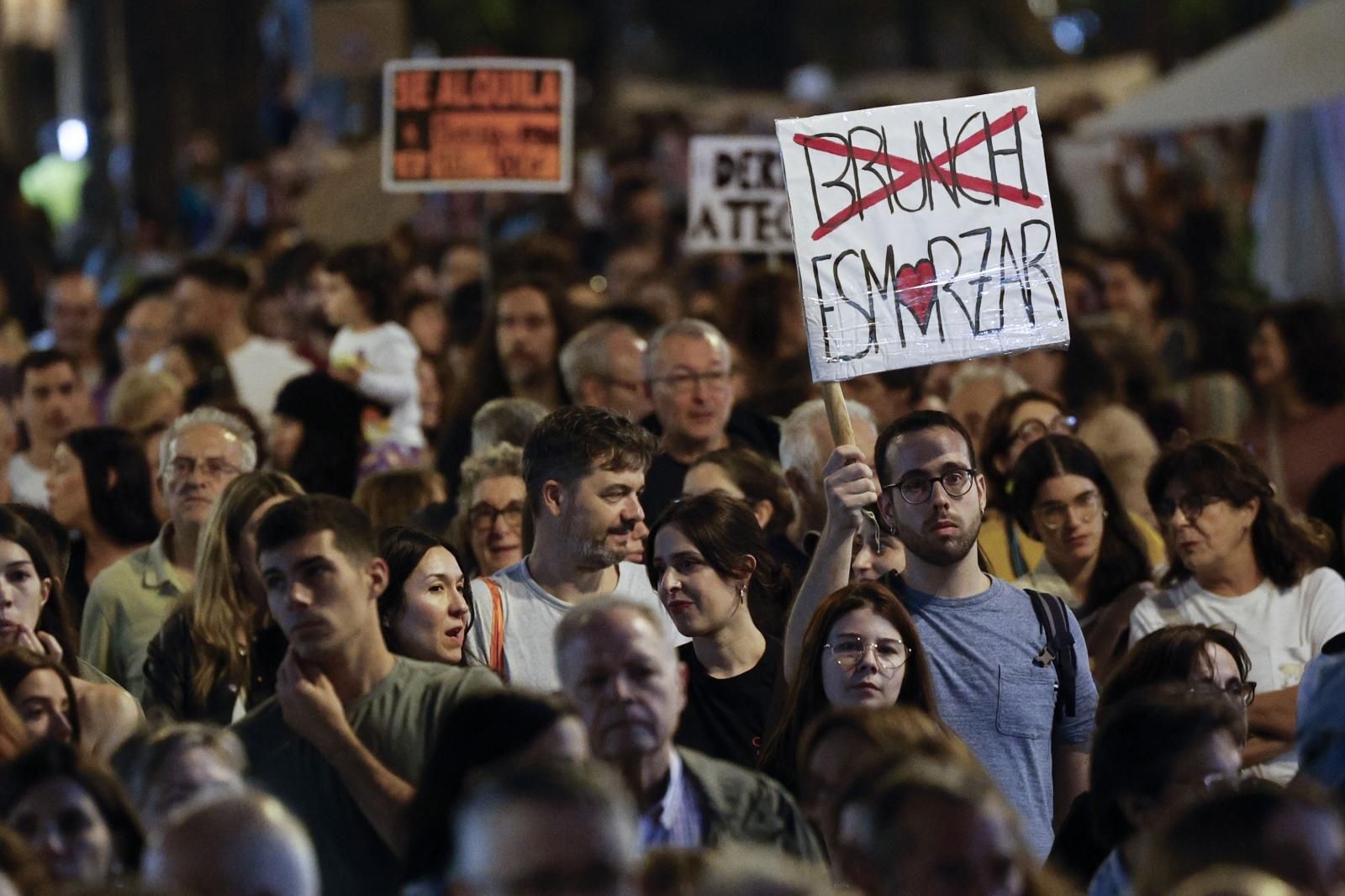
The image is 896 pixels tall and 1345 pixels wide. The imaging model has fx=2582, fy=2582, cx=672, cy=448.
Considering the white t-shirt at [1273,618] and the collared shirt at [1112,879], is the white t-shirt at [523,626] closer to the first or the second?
the white t-shirt at [1273,618]

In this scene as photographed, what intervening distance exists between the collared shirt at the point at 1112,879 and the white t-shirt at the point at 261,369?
8079 mm

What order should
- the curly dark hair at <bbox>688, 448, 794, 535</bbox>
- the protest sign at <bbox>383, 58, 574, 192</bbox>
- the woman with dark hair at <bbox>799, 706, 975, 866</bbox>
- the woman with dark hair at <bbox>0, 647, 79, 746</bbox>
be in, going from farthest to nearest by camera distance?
1. the protest sign at <bbox>383, 58, 574, 192</bbox>
2. the curly dark hair at <bbox>688, 448, 794, 535</bbox>
3. the woman with dark hair at <bbox>0, 647, 79, 746</bbox>
4. the woman with dark hair at <bbox>799, 706, 975, 866</bbox>

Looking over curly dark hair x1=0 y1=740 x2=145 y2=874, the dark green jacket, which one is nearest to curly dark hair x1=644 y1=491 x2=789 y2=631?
the dark green jacket

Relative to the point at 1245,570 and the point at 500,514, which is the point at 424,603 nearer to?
the point at 500,514

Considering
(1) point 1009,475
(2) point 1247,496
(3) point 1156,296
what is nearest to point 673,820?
(2) point 1247,496

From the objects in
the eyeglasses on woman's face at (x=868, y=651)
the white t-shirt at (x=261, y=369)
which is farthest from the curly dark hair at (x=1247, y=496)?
the white t-shirt at (x=261, y=369)

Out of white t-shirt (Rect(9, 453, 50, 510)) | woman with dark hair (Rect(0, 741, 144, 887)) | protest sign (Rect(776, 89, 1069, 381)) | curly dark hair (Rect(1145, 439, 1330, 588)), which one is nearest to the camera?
woman with dark hair (Rect(0, 741, 144, 887))

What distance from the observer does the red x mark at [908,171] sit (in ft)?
25.9

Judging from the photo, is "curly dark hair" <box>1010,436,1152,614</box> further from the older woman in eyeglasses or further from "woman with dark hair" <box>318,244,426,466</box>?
"woman with dark hair" <box>318,244,426,466</box>

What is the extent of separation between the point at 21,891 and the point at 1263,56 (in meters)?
14.9

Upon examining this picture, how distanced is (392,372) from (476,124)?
2063 millimetres

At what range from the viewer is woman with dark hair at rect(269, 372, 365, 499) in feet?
33.4

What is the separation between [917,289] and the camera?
7898 mm

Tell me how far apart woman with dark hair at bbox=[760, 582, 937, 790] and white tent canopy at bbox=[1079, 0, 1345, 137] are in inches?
426
